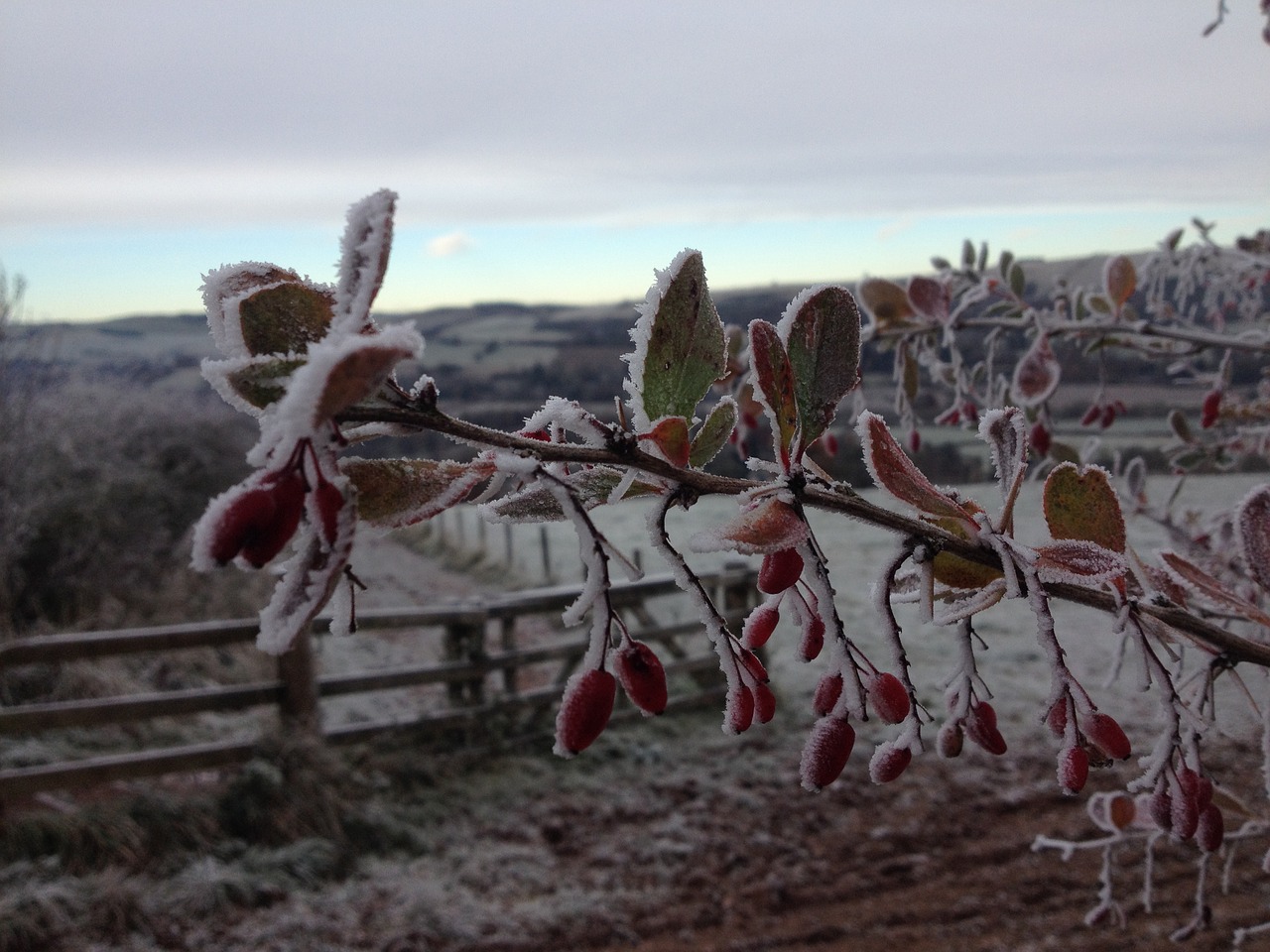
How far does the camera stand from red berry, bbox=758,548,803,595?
1.68ft

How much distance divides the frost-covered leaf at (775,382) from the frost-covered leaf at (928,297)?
0.92 metres

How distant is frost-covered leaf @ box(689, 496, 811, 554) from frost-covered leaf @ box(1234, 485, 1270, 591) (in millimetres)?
512

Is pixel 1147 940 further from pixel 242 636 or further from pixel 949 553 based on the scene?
pixel 242 636

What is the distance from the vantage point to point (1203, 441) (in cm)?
211

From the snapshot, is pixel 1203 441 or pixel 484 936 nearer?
pixel 1203 441

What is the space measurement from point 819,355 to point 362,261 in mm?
266

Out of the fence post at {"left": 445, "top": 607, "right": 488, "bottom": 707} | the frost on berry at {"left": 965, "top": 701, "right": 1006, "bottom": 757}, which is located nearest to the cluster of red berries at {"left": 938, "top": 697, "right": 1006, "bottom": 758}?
the frost on berry at {"left": 965, "top": 701, "right": 1006, "bottom": 757}

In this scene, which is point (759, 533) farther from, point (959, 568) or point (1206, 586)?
point (1206, 586)

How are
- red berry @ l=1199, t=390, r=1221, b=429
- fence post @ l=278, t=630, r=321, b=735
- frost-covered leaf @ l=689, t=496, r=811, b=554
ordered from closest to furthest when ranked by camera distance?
1. frost-covered leaf @ l=689, t=496, r=811, b=554
2. red berry @ l=1199, t=390, r=1221, b=429
3. fence post @ l=278, t=630, r=321, b=735

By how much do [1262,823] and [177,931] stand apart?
12.0 ft

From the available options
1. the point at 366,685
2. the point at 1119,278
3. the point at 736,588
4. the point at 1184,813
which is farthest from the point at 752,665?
the point at 736,588

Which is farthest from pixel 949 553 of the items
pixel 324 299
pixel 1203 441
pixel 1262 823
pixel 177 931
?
pixel 177 931

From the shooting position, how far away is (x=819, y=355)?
21.5 inches

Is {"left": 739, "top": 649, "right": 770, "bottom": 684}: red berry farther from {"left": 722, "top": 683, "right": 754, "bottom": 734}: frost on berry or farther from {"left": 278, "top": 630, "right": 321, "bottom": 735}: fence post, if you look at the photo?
{"left": 278, "top": 630, "right": 321, "bottom": 735}: fence post
